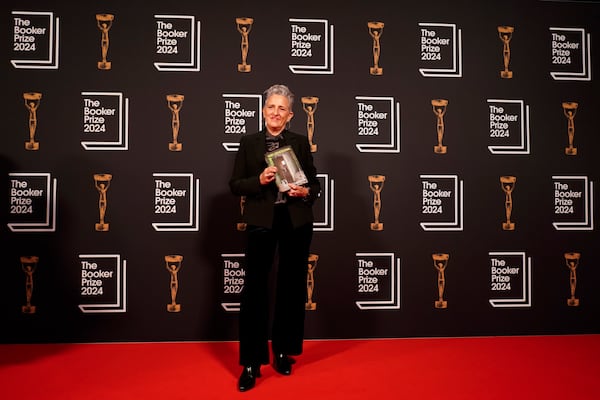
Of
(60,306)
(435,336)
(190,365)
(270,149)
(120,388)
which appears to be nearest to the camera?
(120,388)

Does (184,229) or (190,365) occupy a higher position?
(184,229)

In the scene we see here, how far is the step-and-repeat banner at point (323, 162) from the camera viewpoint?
3.15m

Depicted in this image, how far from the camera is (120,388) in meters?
2.31

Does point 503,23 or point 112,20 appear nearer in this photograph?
point 112,20

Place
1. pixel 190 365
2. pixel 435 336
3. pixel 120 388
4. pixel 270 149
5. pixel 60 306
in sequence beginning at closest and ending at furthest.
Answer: pixel 120 388 → pixel 270 149 → pixel 190 365 → pixel 60 306 → pixel 435 336

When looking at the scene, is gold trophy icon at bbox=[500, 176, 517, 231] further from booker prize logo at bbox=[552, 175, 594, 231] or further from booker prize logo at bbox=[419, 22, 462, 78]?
booker prize logo at bbox=[419, 22, 462, 78]

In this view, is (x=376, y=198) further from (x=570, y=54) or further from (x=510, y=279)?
(x=570, y=54)

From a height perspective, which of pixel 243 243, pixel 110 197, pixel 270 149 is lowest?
pixel 243 243

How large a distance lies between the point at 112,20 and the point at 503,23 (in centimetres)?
297

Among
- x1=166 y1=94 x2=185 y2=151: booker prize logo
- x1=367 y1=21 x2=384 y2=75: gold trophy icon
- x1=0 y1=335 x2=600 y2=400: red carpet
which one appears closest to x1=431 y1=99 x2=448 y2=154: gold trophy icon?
x1=367 y1=21 x2=384 y2=75: gold trophy icon

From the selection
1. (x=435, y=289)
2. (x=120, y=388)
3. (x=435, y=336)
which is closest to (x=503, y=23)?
(x=435, y=289)

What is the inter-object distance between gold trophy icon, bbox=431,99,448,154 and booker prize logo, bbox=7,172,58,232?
2843 millimetres

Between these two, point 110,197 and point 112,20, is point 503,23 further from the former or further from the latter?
point 110,197

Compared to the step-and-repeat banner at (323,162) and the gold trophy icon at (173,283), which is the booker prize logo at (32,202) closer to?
the step-and-repeat banner at (323,162)
